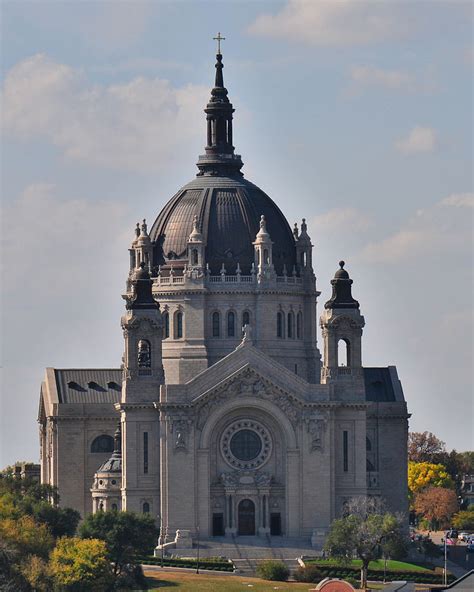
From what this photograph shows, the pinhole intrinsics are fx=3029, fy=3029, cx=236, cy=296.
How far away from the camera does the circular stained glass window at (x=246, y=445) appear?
19038 cm

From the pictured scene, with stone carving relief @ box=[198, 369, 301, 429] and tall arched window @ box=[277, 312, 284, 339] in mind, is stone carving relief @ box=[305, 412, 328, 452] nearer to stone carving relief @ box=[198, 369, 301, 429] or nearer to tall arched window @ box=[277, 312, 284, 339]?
stone carving relief @ box=[198, 369, 301, 429]

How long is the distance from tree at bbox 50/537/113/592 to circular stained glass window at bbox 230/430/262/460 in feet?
87.1

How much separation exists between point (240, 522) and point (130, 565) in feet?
71.4

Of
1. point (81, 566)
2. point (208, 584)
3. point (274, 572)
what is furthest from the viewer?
point (274, 572)

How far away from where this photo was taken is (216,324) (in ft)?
649

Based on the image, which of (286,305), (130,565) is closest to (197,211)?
(286,305)

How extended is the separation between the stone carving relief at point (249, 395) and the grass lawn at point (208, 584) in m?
16.2

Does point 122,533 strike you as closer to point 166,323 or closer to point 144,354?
point 144,354

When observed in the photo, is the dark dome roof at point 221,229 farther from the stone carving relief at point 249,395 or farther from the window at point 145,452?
the window at point 145,452

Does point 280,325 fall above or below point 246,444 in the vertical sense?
above

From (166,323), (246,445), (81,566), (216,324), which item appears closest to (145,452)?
(246,445)

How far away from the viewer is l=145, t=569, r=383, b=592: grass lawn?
16738cm

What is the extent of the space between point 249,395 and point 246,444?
3.28m

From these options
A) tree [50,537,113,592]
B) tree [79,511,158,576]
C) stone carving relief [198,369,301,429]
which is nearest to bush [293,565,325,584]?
tree [79,511,158,576]
